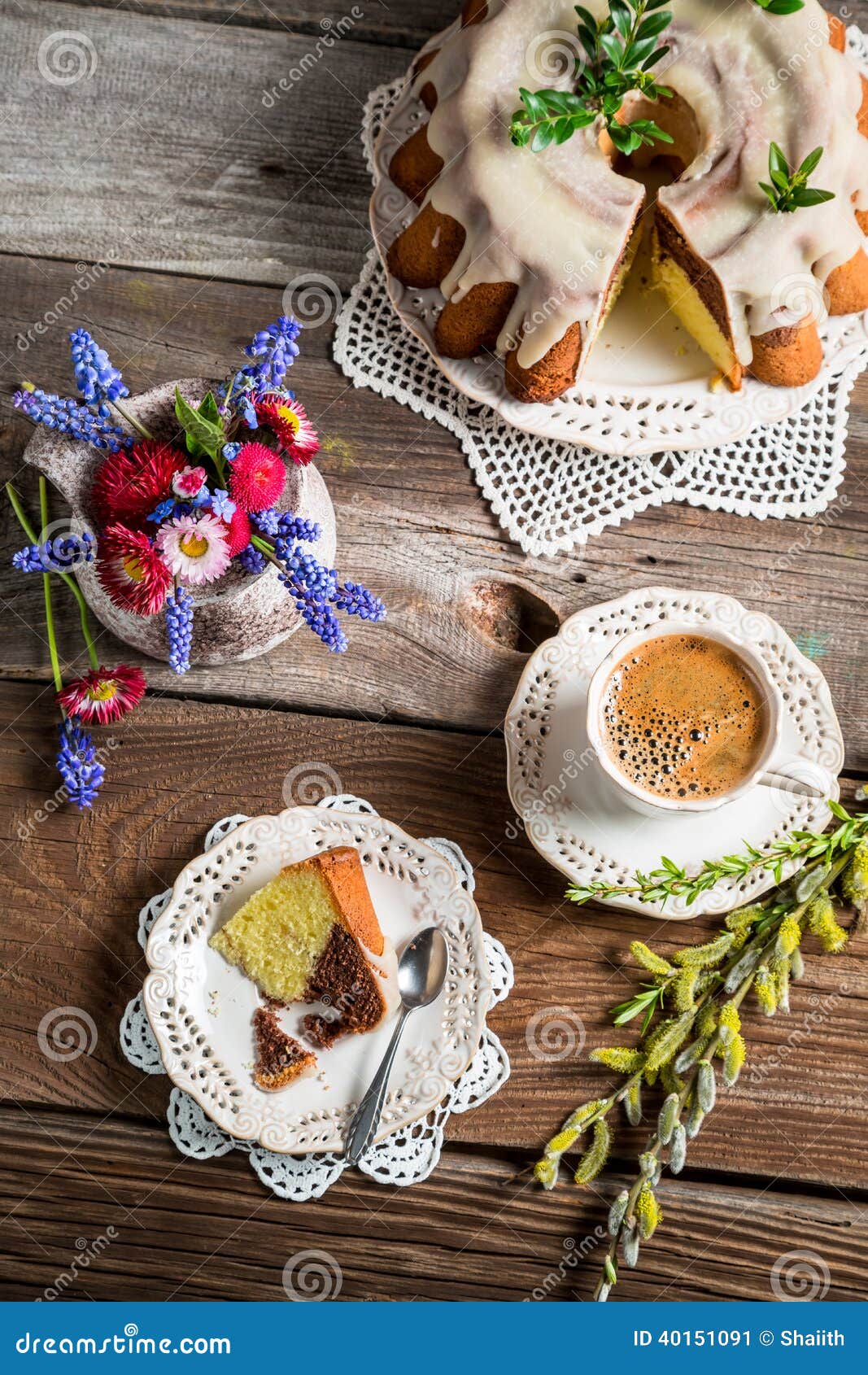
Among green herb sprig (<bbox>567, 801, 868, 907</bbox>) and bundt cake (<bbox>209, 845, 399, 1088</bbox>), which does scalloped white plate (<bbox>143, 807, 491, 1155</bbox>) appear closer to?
bundt cake (<bbox>209, 845, 399, 1088</bbox>)

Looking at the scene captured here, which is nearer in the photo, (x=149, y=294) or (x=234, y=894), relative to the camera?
(x=234, y=894)

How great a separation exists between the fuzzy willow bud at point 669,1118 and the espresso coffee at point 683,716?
1.42ft

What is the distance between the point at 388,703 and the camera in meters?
1.62

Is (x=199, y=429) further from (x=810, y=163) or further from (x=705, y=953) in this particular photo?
(x=705, y=953)

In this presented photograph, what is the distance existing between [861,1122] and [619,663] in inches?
30.8

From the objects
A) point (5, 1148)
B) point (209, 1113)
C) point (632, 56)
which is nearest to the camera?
point (632, 56)

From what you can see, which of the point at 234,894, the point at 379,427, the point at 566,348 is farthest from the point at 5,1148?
the point at 566,348

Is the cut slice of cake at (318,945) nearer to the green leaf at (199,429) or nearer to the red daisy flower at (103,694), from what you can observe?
the red daisy flower at (103,694)

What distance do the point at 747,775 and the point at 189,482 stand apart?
781 millimetres

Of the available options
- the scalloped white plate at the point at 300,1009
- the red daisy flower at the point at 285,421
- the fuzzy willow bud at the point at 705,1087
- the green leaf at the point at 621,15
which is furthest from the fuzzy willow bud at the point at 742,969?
the green leaf at the point at 621,15

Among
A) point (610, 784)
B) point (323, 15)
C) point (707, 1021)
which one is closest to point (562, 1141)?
point (707, 1021)

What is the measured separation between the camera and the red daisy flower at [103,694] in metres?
1.49

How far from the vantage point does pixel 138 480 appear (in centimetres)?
112

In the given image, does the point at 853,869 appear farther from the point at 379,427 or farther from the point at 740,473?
the point at 379,427
